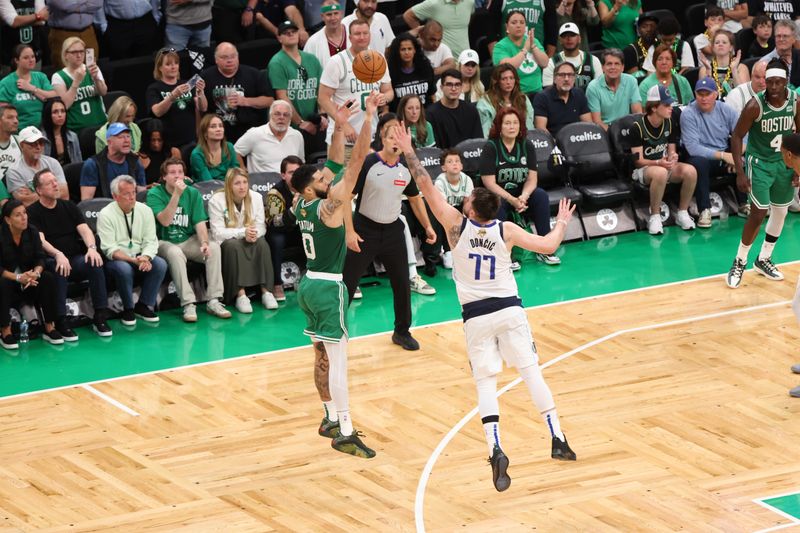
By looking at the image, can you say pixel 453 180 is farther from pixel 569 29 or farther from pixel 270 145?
pixel 569 29

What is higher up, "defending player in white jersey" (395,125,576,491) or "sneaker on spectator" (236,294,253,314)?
"defending player in white jersey" (395,125,576,491)

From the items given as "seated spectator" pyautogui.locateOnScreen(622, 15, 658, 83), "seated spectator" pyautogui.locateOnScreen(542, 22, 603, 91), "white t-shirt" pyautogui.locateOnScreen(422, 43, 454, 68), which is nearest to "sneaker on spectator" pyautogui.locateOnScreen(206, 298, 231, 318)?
"white t-shirt" pyautogui.locateOnScreen(422, 43, 454, 68)

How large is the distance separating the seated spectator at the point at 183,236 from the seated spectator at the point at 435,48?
4.01m

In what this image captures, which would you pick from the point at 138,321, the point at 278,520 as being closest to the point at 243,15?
the point at 138,321

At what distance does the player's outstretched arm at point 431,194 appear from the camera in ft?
32.7

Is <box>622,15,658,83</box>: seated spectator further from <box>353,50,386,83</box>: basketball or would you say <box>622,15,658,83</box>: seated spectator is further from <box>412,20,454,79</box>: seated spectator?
<box>353,50,386,83</box>: basketball

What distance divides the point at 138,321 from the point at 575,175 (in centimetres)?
569

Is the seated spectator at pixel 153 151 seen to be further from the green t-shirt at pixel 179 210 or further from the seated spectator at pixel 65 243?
the seated spectator at pixel 65 243

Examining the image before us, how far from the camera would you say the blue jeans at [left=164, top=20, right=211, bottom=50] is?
17047mm

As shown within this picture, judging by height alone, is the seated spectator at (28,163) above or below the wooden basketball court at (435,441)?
above

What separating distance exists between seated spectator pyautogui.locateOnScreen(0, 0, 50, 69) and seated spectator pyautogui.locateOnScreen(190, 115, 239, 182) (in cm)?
262

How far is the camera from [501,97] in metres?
16.6

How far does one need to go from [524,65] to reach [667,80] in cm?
179

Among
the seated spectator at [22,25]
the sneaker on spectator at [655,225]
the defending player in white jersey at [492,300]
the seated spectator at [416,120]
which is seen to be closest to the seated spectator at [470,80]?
the seated spectator at [416,120]
